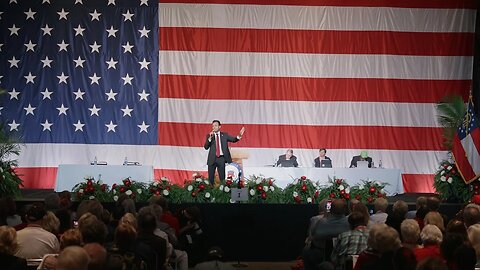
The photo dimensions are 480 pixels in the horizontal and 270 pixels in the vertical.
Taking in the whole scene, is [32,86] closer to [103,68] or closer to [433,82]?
[103,68]

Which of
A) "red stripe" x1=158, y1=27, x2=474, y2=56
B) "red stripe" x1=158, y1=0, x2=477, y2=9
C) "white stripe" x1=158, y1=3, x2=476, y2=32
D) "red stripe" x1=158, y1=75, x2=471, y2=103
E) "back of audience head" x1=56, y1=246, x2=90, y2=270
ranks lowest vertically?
"back of audience head" x1=56, y1=246, x2=90, y2=270

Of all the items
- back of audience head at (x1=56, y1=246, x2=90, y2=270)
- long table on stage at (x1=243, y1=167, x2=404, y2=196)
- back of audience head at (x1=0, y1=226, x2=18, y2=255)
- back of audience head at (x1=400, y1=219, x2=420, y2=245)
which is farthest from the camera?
long table on stage at (x1=243, y1=167, x2=404, y2=196)

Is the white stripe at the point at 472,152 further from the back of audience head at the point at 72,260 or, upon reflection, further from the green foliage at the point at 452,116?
the back of audience head at the point at 72,260

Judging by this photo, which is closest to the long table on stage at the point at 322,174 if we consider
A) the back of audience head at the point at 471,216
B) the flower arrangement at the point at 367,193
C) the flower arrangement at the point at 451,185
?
the flower arrangement at the point at 451,185

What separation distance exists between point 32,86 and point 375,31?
23.4ft

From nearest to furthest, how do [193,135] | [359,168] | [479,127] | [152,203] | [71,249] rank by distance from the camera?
1. [71,249]
2. [152,203]
3. [479,127]
4. [359,168]
5. [193,135]

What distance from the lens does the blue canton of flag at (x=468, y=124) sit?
36.4 feet

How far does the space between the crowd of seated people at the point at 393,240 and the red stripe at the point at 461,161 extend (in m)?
4.06

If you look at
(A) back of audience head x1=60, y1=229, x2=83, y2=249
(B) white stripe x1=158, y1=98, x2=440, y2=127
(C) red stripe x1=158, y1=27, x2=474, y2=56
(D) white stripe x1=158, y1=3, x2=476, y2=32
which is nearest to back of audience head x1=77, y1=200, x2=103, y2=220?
(A) back of audience head x1=60, y1=229, x2=83, y2=249

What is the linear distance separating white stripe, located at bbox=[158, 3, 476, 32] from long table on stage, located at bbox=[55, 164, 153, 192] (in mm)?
3370

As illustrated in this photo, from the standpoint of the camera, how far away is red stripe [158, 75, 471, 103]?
14.2m

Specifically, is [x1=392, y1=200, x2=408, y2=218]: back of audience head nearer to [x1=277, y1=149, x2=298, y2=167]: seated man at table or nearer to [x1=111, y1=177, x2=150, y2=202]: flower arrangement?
[x1=111, y1=177, x2=150, y2=202]: flower arrangement

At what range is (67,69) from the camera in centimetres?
1413

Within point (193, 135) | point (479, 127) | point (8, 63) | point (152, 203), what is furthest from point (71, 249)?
point (8, 63)
